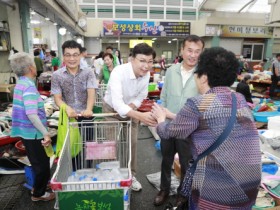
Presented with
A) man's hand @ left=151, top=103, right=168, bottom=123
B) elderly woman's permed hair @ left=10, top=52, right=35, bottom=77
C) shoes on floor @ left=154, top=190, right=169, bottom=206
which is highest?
elderly woman's permed hair @ left=10, top=52, right=35, bottom=77

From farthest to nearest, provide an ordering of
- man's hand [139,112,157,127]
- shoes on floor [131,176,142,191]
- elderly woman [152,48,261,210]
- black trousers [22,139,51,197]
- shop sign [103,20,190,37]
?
shop sign [103,20,190,37] → shoes on floor [131,176,142,191] → black trousers [22,139,51,197] → man's hand [139,112,157,127] → elderly woman [152,48,261,210]

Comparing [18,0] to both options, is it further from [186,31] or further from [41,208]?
[186,31]

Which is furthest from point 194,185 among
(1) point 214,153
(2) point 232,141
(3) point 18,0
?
(3) point 18,0

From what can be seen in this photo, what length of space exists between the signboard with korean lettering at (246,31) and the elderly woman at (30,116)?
18225 mm

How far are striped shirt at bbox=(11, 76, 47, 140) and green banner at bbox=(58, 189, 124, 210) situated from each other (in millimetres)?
1004

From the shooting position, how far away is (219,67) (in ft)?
4.17

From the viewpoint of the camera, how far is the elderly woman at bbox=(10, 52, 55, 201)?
7.03 ft

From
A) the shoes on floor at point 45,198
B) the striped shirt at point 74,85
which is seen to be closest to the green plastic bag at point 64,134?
the striped shirt at point 74,85

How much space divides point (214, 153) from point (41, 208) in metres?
2.13

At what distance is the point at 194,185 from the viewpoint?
136 cm

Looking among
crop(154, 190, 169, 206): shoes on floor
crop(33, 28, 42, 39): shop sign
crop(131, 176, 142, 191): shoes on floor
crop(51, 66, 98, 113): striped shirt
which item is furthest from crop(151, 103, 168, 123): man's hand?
crop(33, 28, 42, 39): shop sign

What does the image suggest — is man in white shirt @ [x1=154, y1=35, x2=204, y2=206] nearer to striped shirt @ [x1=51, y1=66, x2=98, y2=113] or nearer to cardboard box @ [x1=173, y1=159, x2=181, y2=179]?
cardboard box @ [x1=173, y1=159, x2=181, y2=179]

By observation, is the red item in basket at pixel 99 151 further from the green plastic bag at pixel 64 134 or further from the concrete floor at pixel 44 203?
the concrete floor at pixel 44 203

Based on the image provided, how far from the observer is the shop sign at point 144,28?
19.1m
